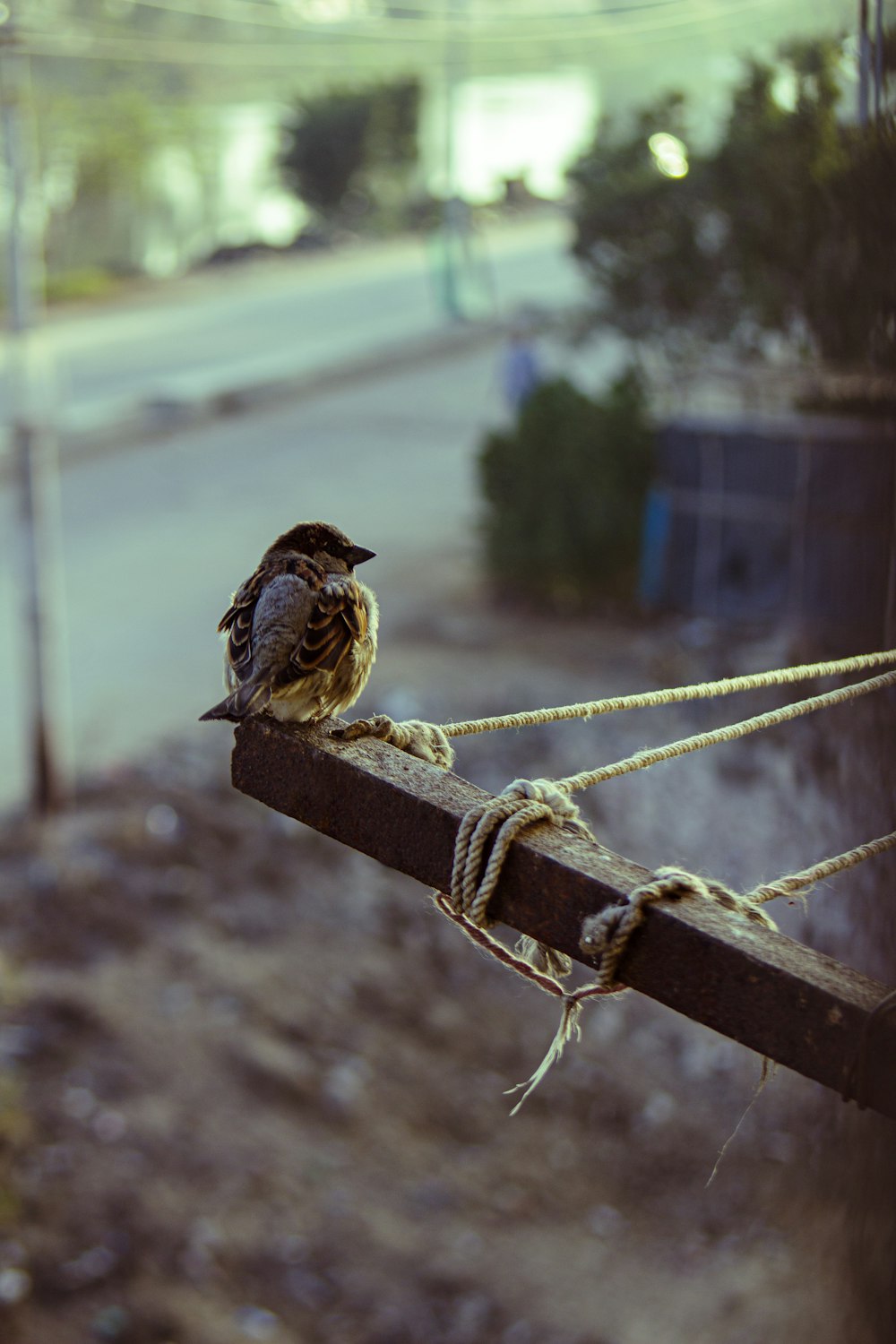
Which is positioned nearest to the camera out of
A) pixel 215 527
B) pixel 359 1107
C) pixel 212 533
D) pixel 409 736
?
pixel 409 736

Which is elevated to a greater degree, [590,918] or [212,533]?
[590,918]

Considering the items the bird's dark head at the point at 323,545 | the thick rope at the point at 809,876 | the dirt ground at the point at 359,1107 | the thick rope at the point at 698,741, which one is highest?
the bird's dark head at the point at 323,545

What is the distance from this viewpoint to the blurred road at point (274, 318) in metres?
20.9

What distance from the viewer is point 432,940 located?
827cm

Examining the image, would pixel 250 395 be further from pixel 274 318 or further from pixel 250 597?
pixel 250 597

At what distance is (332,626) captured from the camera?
283 centimetres

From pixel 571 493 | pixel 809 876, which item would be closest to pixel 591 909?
pixel 809 876

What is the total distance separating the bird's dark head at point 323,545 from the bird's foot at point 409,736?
0.76 m

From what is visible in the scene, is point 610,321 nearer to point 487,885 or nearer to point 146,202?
point 487,885

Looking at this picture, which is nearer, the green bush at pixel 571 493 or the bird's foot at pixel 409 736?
the bird's foot at pixel 409 736

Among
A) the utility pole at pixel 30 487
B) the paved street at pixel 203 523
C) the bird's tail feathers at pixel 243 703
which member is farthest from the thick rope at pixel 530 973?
the paved street at pixel 203 523

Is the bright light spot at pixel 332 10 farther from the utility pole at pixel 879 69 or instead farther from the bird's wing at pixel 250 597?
the bird's wing at pixel 250 597

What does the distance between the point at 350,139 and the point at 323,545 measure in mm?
25316

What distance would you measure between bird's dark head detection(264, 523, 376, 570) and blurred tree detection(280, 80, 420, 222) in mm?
25171
